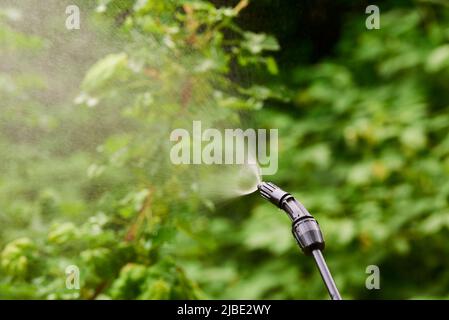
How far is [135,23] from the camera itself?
1.25 metres

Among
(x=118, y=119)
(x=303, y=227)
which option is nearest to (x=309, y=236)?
(x=303, y=227)

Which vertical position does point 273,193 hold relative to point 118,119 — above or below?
below

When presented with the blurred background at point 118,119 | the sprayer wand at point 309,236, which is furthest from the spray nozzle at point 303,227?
the blurred background at point 118,119

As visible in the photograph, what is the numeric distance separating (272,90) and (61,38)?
0.44 m

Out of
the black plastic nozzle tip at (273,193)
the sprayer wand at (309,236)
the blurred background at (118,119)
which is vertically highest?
the blurred background at (118,119)

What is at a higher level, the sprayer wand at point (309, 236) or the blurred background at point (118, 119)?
the blurred background at point (118, 119)

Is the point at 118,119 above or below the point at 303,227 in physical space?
above

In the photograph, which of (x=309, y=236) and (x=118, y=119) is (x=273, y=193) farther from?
(x=118, y=119)

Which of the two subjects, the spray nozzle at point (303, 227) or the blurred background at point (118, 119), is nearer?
the spray nozzle at point (303, 227)

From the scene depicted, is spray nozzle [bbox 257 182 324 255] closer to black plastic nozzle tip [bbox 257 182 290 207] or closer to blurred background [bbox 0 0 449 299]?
black plastic nozzle tip [bbox 257 182 290 207]

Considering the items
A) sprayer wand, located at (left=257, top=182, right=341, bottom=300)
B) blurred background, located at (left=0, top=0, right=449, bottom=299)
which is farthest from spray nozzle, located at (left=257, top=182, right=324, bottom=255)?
blurred background, located at (left=0, top=0, right=449, bottom=299)

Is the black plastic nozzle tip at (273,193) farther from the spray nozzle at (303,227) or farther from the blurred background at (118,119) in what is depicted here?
the blurred background at (118,119)

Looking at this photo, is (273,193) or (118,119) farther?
(118,119)

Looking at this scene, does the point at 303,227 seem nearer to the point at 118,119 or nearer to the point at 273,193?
the point at 273,193
